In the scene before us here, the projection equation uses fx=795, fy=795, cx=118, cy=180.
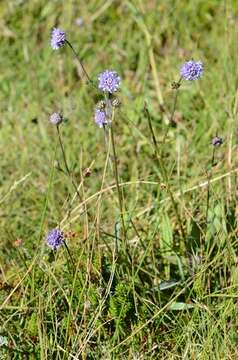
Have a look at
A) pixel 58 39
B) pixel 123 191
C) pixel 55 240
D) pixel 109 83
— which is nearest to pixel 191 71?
pixel 109 83

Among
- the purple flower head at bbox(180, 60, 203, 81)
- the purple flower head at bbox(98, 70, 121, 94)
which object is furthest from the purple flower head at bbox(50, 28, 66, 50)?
the purple flower head at bbox(180, 60, 203, 81)

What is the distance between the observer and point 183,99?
9.45ft

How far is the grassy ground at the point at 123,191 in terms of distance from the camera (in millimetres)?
1824

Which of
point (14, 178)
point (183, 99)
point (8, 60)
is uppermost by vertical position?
point (8, 60)

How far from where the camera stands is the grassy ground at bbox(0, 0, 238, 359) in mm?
1824

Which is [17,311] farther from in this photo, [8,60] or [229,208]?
[8,60]

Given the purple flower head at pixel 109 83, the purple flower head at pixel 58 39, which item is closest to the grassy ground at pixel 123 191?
the purple flower head at pixel 109 83

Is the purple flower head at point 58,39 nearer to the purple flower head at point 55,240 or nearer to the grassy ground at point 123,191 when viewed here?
the grassy ground at point 123,191

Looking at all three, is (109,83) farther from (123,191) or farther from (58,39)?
(123,191)

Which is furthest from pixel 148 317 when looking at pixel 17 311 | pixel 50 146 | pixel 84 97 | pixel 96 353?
pixel 84 97

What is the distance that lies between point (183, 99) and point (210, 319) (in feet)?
4.09

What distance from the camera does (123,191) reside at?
2.39m

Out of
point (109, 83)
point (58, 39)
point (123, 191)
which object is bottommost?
point (123, 191)

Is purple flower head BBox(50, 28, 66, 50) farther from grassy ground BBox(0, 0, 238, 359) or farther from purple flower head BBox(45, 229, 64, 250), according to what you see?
purple flower head BBox(45, 229, 64, 250)
